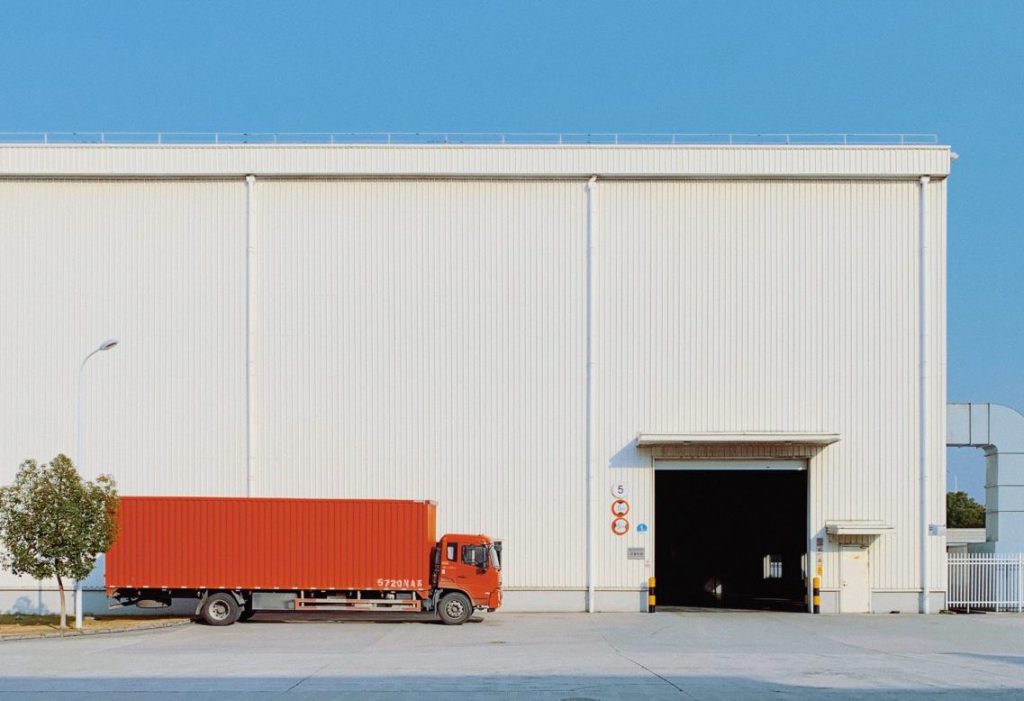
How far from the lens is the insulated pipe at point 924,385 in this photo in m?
35.7

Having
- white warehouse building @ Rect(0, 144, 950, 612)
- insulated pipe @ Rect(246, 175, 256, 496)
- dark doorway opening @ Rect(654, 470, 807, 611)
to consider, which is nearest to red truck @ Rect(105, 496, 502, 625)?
insulated pipe @ Rect(246, 175, 256, 496)

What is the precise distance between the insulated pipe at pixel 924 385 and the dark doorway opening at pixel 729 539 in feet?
20.9

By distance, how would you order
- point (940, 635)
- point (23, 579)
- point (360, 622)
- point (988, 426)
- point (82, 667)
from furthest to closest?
point (988, 426), point (23, 579), point (360, 622), point (940, 635), point (82, 667)

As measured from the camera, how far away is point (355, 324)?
119 feet

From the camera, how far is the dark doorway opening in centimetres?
4628

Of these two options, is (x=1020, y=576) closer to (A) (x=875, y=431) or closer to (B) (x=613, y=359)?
(A) (x=875, y=431)

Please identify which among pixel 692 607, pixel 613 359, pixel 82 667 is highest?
pixel 613 359

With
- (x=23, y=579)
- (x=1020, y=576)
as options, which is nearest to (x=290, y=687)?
(x=23, y=579)

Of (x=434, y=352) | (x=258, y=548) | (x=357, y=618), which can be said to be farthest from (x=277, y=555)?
(x=434, y=352)

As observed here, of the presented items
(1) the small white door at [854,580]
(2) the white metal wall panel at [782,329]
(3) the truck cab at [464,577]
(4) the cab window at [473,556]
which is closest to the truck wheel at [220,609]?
(3) the truck cab at [464,577]

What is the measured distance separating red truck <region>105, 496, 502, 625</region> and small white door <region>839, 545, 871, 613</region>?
12315mm

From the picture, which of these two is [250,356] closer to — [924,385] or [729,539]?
[924,385]

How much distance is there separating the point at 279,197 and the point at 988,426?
2495 cm

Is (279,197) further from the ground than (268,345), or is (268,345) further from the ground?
(279,197)
